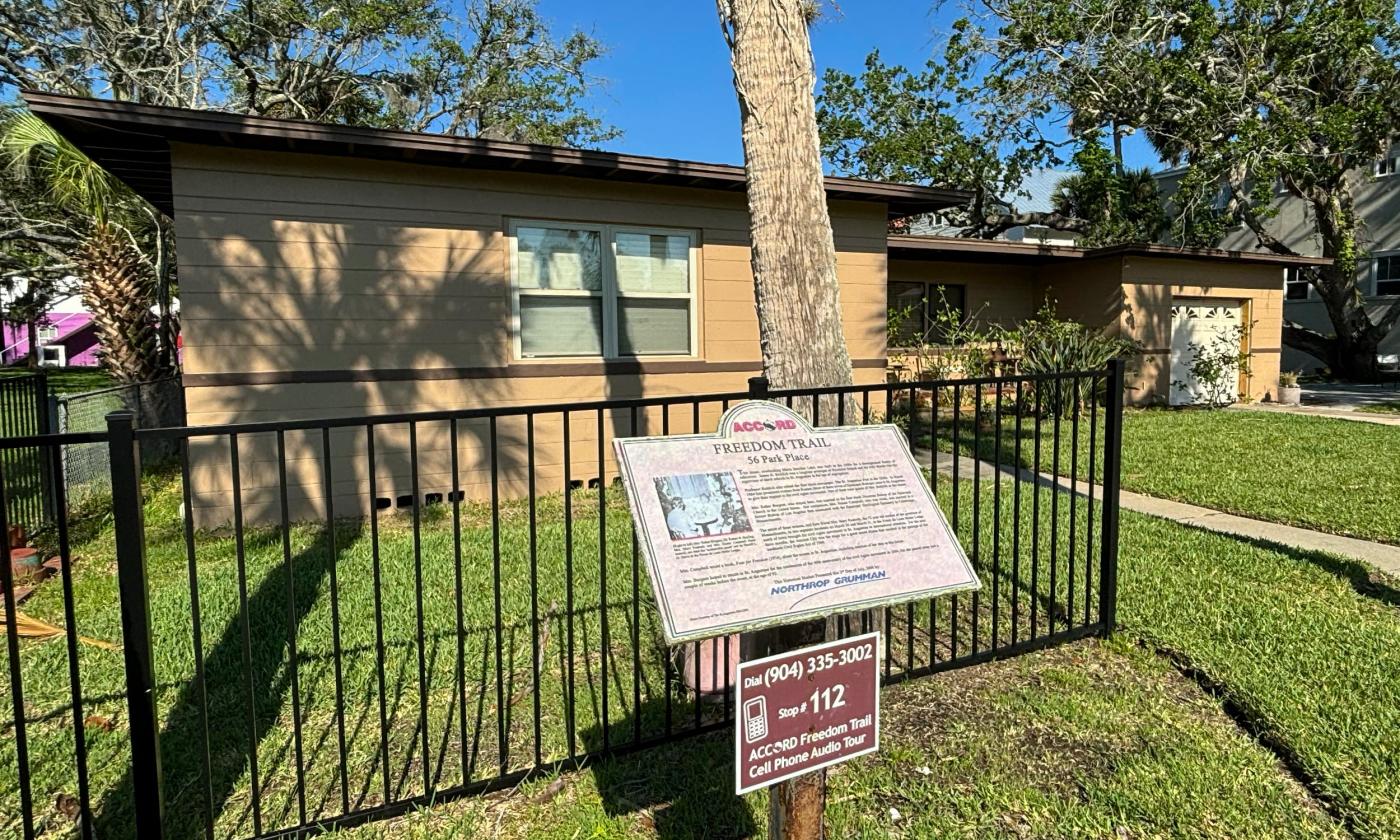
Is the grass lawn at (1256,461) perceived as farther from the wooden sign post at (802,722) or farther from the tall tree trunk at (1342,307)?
the tall tree trunk at (1342,307)

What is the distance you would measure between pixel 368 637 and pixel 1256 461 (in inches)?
360

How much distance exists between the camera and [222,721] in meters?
3.16

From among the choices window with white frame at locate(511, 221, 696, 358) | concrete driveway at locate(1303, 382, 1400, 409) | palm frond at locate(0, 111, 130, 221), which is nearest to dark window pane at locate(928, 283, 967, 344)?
window with white frame at locate(511, 221, 696, 358)

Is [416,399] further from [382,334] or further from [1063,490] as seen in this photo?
[1063,490]

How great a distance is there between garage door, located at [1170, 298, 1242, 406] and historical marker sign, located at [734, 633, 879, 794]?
14.7m

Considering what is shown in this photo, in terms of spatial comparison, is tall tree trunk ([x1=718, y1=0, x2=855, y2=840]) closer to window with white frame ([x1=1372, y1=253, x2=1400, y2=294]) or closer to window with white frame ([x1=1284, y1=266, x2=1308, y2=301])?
window with white frame ([x1=1284, y1=266, x2=1308, y2=301])

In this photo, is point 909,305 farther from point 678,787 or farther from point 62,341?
point 62,341

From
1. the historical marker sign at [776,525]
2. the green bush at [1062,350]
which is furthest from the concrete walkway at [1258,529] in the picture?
the green bush at [1062,350]

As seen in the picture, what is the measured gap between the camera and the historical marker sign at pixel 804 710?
1.83 meters

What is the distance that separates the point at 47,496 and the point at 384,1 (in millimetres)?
13512

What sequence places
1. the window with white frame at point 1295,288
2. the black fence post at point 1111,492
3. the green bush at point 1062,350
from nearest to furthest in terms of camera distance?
the black fence post at point 1111,492, the green bush at point 1062,350, the window with white frame at point 1295,288

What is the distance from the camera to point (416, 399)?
7.17 m

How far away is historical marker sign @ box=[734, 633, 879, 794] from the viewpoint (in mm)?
1829

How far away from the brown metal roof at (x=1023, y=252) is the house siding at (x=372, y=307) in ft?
17.5
